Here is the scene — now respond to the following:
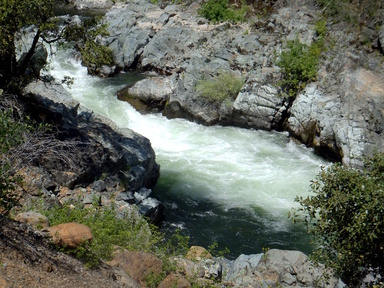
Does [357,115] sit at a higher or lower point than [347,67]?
lower

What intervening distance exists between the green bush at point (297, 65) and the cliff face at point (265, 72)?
31 centimetres

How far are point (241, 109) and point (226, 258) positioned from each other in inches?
331

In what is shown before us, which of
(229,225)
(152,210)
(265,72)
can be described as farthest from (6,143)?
(265,72)

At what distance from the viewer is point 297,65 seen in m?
19.5

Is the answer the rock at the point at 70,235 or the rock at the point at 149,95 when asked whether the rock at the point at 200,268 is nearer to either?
the rock at the point at 70,235

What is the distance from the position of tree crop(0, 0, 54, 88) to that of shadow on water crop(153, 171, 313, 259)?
5.41 meters

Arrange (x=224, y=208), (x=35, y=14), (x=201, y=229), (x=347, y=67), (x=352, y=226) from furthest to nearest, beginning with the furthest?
(x=347, y=67) < (x=224, y=208) < (x=201, y=229) < (x=35, y=14) < (x=352, y=226)

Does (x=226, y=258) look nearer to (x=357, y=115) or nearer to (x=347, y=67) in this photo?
(x=357, y=115)

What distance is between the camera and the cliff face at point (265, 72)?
1725 centimetres

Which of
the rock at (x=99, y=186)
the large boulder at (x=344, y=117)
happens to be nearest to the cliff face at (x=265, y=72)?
the large boulder at (x=344, y=117)

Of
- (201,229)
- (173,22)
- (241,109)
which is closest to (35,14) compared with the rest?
(201,229)

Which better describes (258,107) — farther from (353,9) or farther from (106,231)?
(106,231)

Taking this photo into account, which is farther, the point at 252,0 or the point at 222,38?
the point at 252,0

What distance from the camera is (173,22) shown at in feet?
86.3
